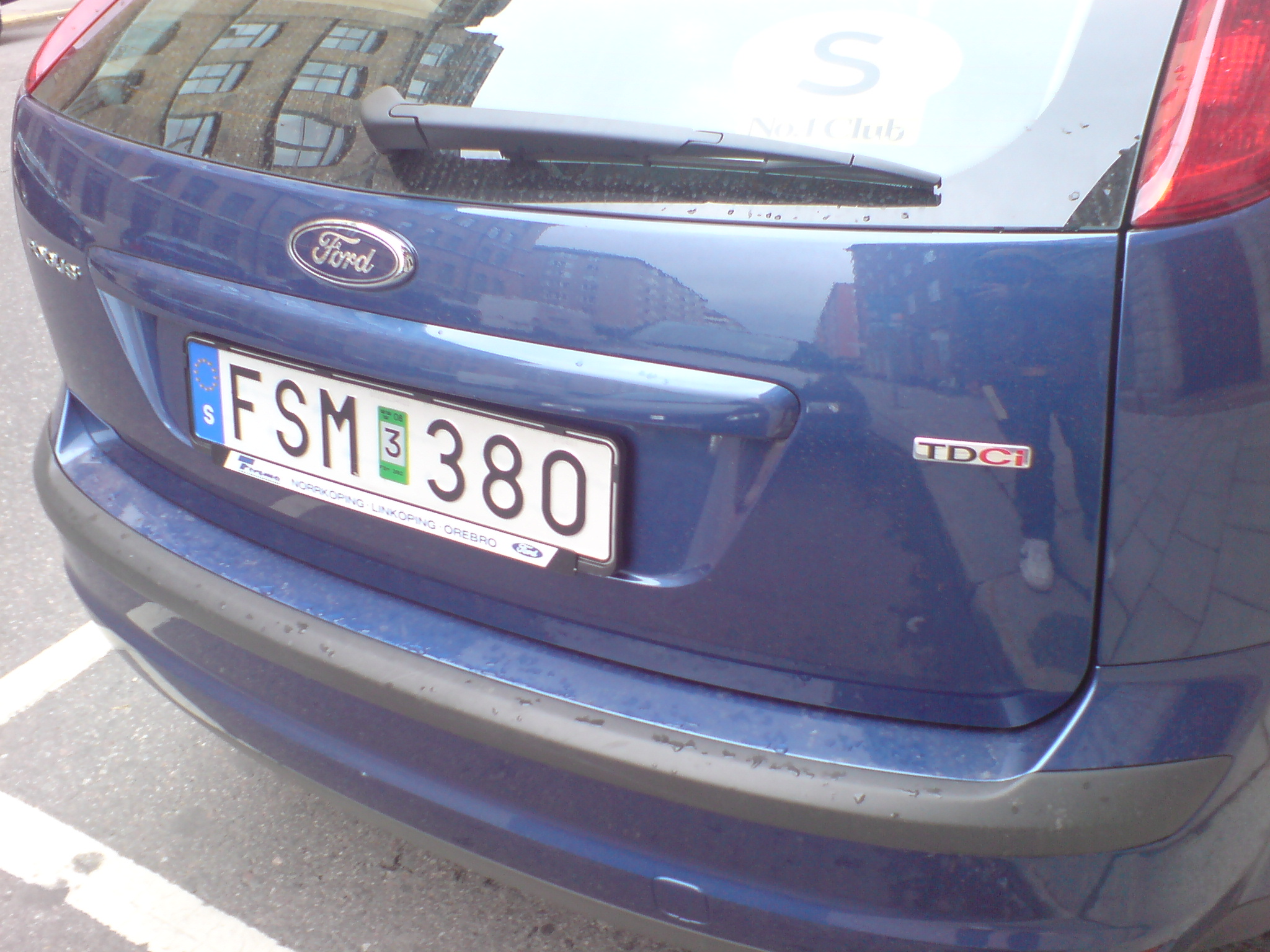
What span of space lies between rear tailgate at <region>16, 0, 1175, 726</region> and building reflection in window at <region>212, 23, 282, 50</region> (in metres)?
0.04

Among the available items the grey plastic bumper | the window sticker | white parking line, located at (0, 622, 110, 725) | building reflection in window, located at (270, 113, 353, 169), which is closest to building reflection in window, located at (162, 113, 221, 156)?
building reflection in window, located at (270, 113, 353, 169)

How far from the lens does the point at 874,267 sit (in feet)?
3.25

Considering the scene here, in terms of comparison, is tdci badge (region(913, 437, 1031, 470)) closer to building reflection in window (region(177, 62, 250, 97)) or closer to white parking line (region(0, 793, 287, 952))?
building reflection in window (region(177, 62, 250, 97))

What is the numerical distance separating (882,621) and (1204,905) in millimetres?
476

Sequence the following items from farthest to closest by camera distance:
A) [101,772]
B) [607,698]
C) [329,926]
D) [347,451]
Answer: [101,772] → [329,926] → [347,451] → [607,698]

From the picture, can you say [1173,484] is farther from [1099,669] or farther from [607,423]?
[607,423]

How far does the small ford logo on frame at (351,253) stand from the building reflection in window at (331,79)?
0.61 feet

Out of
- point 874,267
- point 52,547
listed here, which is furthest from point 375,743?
point 52,547

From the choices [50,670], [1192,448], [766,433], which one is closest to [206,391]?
[766,433]

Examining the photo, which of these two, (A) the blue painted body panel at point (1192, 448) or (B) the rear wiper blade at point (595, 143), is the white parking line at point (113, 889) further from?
(A) the blue painted body panel at point (1192, 448)

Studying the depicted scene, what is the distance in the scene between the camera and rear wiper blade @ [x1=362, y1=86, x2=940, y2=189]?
1.04 metres

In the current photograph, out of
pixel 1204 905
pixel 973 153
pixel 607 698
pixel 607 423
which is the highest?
pixel 973 153

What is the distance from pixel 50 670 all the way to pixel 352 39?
5.56ft

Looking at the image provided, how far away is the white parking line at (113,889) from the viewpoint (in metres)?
1.77
